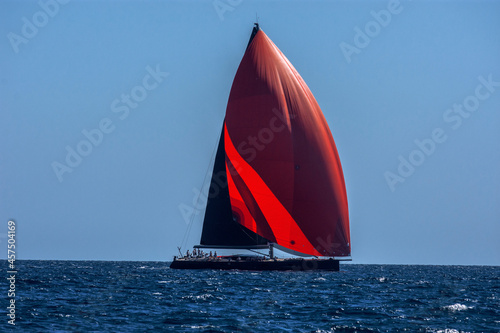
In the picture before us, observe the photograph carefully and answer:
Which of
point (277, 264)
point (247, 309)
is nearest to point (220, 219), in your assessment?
point (277, 264)

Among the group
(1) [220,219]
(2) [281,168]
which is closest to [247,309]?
(2) [281,168]

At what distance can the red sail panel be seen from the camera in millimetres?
54125

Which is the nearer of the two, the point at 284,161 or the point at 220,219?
the point at 284,161

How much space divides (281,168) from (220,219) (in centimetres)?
949

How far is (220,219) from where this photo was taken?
60.8 meters

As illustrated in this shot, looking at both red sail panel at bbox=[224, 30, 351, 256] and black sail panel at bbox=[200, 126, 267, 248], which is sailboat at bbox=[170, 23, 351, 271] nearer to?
red sail panel at bbox=[224, 30, 351, 256]

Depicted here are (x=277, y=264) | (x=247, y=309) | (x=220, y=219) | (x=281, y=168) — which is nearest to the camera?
(x=247, y=309)

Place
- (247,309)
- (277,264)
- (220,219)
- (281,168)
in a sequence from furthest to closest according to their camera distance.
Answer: (220,219) < (277,264) < (281,168) < (247,309)

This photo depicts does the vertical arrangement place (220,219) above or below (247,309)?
above

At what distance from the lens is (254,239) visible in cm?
5844

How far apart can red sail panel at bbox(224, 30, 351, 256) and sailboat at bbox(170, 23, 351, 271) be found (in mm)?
77

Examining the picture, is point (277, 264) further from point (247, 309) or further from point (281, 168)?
point (247, 309)

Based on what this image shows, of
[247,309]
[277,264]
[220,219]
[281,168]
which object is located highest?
[281,168]

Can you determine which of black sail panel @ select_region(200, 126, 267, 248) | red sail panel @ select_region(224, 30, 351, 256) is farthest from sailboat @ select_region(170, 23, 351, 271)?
black sail panel @ select_region(200, 126, 267, 248)
